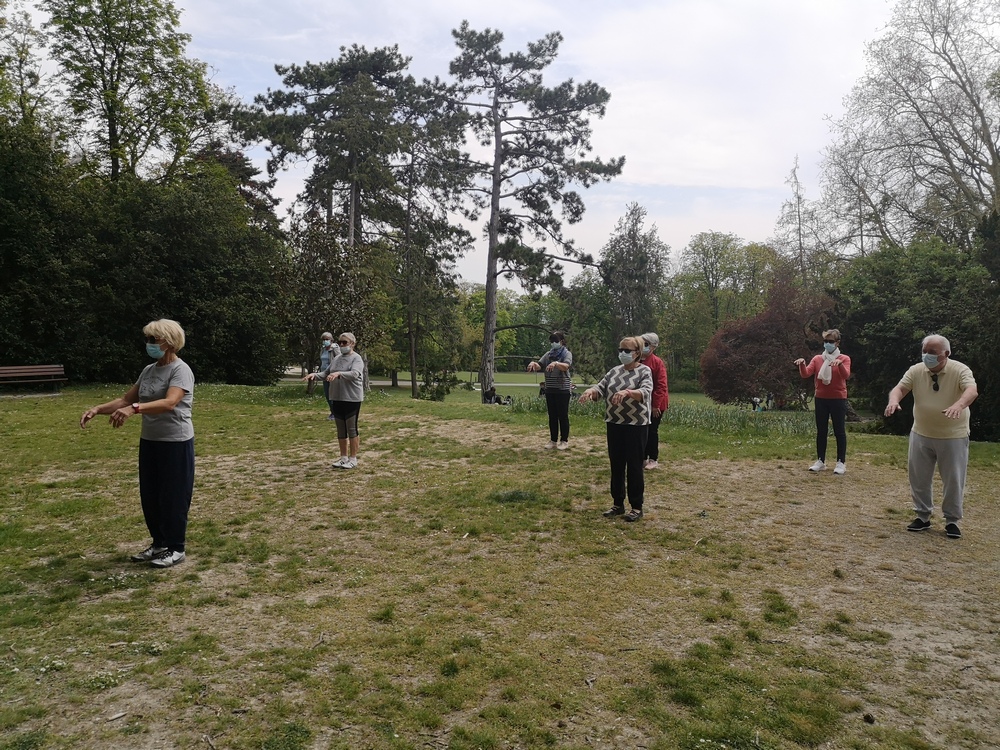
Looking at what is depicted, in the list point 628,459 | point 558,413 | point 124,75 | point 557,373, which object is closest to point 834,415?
point 628,459

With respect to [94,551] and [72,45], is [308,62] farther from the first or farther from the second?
[94,551]

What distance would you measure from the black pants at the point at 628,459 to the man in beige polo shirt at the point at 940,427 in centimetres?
222

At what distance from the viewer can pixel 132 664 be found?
3.31m

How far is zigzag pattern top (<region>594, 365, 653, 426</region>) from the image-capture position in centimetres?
606

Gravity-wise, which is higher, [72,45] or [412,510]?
[72,45]

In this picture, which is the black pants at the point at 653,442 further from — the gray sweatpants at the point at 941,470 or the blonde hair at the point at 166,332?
the blonde hair at the point at 166,332

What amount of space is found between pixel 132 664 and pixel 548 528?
11.7ft

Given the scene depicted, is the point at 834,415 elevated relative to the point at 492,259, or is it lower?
lower

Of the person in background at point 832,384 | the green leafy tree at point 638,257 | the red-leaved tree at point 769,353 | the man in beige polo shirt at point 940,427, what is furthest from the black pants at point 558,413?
the green leafy tree at point 638,257

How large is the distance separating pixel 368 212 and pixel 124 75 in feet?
33.9

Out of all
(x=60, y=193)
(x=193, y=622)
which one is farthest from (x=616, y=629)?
(x=60, y=193)

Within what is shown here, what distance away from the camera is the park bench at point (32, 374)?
16.0 metres

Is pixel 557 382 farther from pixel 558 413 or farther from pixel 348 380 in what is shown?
pixel 348 380

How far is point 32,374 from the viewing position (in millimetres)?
16547
